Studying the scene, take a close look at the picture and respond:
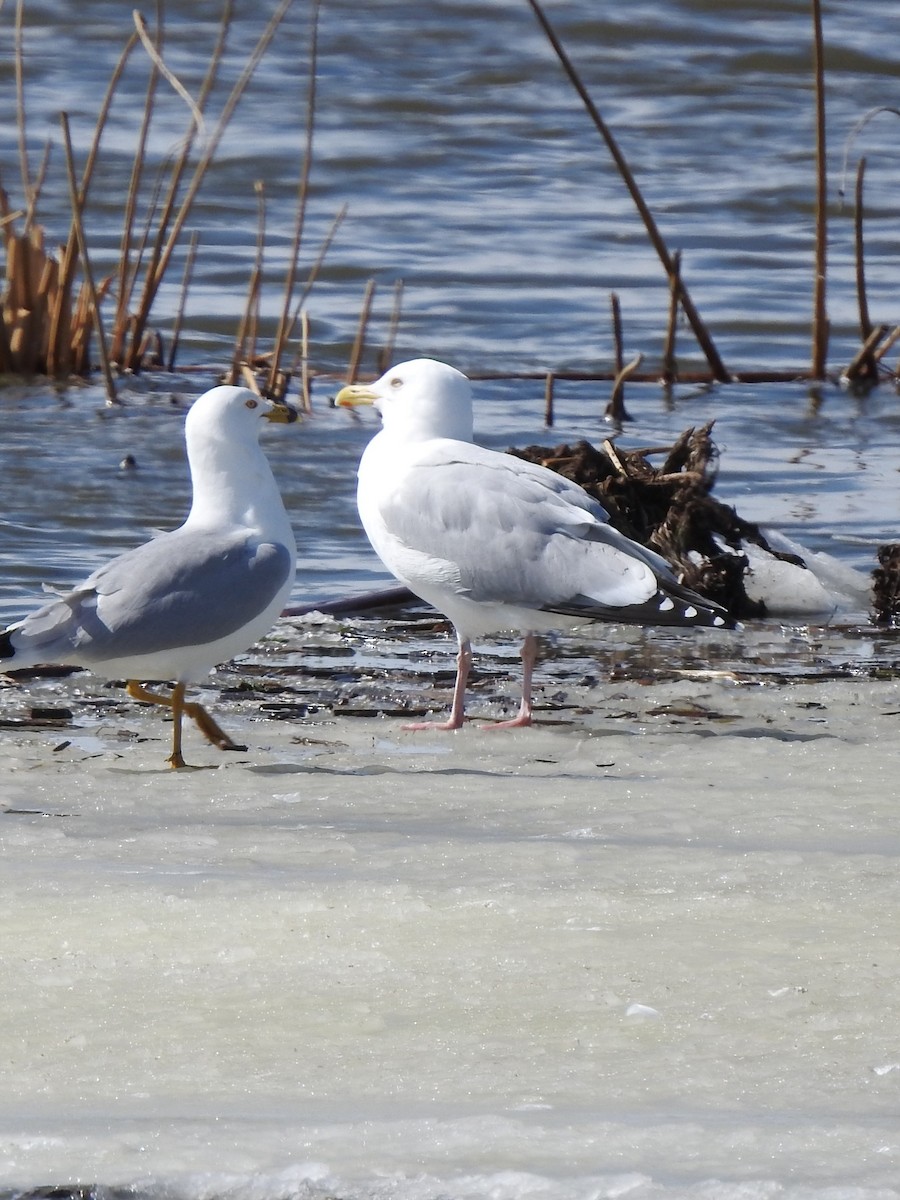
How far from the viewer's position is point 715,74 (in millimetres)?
17906

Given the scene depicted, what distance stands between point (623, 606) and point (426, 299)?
25.4ft

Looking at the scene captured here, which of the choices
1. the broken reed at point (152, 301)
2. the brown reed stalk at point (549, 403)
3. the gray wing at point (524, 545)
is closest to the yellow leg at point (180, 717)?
the gray wing at point (524, 545)

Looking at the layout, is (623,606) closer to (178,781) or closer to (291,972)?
(178,781)

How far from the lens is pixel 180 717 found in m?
4.10

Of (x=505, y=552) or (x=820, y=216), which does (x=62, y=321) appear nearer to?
(x=820, y=216)

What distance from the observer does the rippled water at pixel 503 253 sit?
6.81 m

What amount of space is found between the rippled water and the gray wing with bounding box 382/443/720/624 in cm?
64

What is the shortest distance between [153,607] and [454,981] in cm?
170

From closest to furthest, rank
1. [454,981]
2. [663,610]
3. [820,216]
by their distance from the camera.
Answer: [454,981] < [663,610] < [820,216]

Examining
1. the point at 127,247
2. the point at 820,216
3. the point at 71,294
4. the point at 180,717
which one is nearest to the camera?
the point at 180,717

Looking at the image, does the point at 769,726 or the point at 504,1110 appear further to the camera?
the point at 769,726

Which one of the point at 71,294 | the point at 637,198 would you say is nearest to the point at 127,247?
the point at 71,294

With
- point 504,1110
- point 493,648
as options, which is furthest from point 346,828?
point 493,648

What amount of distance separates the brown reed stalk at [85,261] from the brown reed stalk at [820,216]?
3.03 meters
